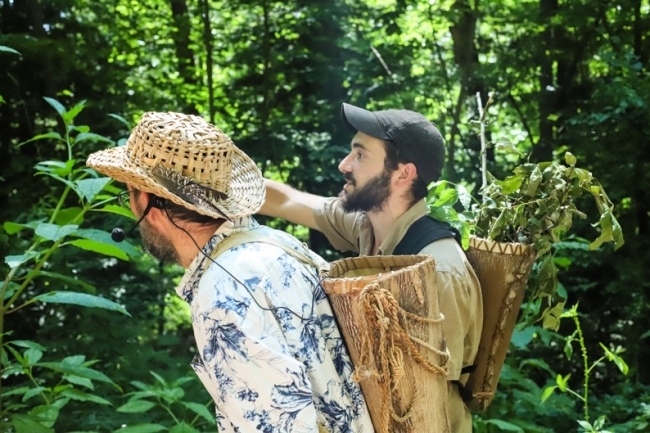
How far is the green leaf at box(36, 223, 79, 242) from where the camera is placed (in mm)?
1987

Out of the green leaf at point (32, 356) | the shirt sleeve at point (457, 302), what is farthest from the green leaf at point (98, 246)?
the shirt sleeve at point (457, 302)

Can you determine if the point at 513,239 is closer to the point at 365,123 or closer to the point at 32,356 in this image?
the point at 365,123

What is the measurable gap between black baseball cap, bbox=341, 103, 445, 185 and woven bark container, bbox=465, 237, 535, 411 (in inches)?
12.2

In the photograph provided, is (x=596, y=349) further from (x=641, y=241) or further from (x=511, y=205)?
(x=511, y=205)

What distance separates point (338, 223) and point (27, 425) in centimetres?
119

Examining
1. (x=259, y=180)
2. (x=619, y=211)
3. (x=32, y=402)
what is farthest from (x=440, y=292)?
(x=619, y=211)

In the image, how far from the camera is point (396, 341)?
1.52 m

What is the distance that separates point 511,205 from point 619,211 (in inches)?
155

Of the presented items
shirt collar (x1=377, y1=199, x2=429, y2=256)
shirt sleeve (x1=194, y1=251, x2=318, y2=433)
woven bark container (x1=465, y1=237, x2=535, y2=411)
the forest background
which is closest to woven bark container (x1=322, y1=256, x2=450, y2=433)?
shirt sleeve (x1=194, y1=251, x2=318, y2=433)

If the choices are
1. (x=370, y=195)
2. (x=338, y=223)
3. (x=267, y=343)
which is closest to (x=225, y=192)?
(x=267, y=343)

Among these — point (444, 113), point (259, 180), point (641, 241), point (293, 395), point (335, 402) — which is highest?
point (259, 180)

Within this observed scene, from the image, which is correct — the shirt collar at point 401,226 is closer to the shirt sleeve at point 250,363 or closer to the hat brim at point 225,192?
the hat brim at point 225,192

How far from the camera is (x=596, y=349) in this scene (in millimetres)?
5824

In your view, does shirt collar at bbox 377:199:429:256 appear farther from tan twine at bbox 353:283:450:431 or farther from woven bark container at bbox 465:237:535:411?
tan twine at bbox 353:283:450:431
